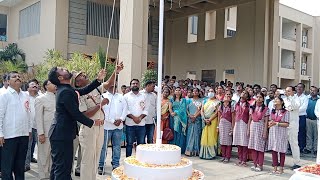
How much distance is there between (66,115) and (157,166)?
1.33 m

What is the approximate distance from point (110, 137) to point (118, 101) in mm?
706

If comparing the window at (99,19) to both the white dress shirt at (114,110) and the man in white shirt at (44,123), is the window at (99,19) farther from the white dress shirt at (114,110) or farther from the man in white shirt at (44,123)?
the man in white shirt at (44,123)

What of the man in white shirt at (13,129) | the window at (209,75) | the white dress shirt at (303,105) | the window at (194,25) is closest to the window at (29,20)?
the window at (194,25)

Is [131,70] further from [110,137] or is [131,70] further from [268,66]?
[268,66]

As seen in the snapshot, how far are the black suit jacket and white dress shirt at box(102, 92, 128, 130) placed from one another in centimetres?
228

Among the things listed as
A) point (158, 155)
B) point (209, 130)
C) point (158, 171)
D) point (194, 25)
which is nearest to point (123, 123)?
point (209, 130)

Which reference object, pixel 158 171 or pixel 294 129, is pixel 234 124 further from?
pixel 158 171

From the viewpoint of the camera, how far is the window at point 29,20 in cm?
1858

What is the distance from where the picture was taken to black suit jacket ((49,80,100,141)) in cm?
425

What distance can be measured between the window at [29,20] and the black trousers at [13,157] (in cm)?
1423

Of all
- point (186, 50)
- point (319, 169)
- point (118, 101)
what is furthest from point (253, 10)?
point (319, 169)

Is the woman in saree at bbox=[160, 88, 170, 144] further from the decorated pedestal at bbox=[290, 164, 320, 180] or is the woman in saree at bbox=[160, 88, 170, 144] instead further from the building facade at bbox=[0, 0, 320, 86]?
the decorated pedestal at bbox=[290, 164, 320, 180]

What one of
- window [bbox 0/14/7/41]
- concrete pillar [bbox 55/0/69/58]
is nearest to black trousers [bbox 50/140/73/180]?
concrete pillar [bbox 55/0/69/58]

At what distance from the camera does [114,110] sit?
6867 millimetres
